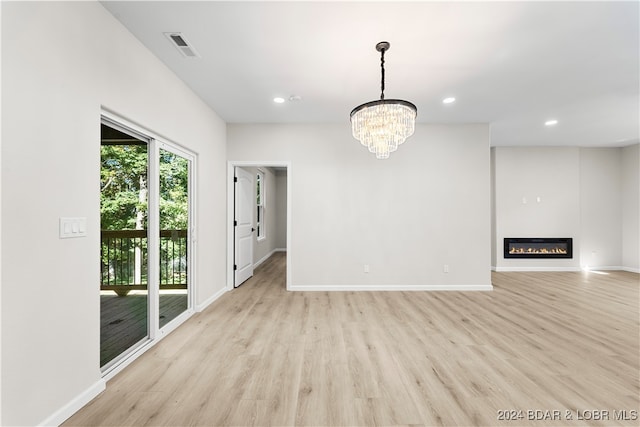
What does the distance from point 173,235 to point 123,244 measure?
54cm

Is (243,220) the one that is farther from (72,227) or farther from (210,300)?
(72,227)

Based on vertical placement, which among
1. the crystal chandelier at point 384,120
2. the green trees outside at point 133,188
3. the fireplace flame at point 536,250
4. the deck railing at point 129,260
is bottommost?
the fireplace flame at point 536,250

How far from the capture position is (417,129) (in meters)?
4.65

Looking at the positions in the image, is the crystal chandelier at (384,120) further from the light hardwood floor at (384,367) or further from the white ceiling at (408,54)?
the light hardwood floor at (384,367)

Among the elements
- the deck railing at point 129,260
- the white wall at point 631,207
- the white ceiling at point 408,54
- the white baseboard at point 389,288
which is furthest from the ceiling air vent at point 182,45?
the white wall at point 631,207

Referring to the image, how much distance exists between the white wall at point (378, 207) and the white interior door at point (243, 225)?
0.55 m

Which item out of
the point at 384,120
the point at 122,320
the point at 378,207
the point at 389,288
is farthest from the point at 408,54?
the point at 122,320

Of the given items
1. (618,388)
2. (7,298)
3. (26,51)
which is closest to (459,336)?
(618,388)

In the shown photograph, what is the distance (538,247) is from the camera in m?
6.30

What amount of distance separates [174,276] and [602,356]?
4.30 meters

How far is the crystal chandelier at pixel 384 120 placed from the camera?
7.86 feet

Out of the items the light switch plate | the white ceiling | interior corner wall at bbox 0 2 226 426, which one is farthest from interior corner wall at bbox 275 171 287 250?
the light switch plate

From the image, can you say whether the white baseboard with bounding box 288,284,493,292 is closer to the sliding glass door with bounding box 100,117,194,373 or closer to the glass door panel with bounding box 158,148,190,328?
the glass door panel with bounding box 158,148,190,328

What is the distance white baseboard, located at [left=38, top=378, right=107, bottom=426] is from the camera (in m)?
1.60
